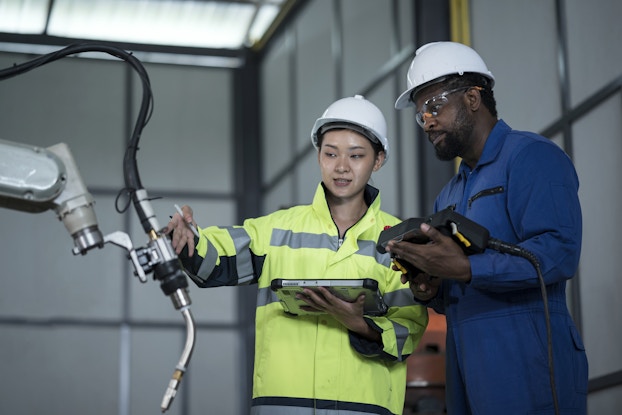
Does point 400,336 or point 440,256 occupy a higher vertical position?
point 440,256

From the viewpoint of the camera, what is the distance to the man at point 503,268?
2828mm

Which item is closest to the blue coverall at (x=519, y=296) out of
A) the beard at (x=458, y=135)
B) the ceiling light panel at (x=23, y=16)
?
the beard at (x=458, y=135)

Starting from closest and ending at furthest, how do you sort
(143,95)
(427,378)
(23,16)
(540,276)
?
(143,95) → (540,276) → (427,378) → (23,16)

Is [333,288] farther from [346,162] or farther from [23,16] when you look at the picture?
[23,16]

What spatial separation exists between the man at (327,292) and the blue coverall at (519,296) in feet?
1.05

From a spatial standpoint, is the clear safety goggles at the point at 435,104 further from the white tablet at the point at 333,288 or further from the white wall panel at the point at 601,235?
the white wall panel at the point at 601,235

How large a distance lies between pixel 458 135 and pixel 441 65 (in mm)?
257

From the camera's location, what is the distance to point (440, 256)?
2812 mm

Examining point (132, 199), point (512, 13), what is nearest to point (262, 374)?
point (132, 199)

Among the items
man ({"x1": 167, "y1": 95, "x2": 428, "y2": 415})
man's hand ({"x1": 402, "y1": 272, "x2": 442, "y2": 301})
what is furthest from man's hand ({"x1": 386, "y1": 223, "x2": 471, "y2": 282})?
man ({"x1": 167, "y1": 95, "x2": 428, "y2": 415})

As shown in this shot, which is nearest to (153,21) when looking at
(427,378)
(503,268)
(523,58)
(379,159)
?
(523,58)

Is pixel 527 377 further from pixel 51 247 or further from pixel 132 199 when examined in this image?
pixel 51 247

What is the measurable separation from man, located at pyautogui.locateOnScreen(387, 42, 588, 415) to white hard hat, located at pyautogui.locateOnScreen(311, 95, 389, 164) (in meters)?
0.41

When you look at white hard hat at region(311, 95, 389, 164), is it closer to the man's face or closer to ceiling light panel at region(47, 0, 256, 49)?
the man's face
